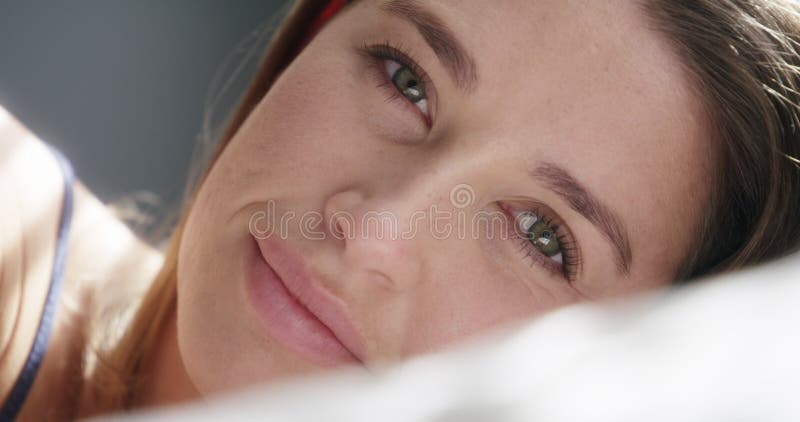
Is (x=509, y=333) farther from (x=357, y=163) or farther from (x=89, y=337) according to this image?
(x=89, y=337)

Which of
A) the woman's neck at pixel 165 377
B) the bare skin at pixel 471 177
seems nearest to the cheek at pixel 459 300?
the bare skin at pixel 471 177

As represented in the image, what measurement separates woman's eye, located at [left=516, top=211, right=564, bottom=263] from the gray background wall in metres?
0.70

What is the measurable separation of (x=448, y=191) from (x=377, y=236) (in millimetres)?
60

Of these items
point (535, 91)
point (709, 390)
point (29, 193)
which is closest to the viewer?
point (709, 390)

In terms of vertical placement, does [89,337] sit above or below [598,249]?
below

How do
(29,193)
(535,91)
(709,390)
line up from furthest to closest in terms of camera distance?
(29,193) → (535,91) → (709,390)

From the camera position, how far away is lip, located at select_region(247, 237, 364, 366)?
57cm

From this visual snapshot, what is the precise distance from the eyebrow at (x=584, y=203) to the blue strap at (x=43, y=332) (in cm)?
41

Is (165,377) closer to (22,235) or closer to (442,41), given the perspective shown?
(22,235)

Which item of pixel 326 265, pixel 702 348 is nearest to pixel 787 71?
pixel 702 348

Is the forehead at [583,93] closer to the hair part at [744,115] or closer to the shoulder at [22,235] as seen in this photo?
the hair part at [744,115]

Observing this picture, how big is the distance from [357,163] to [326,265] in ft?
0.24

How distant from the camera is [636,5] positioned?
0.57 meters

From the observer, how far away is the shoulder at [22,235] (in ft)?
2.11
